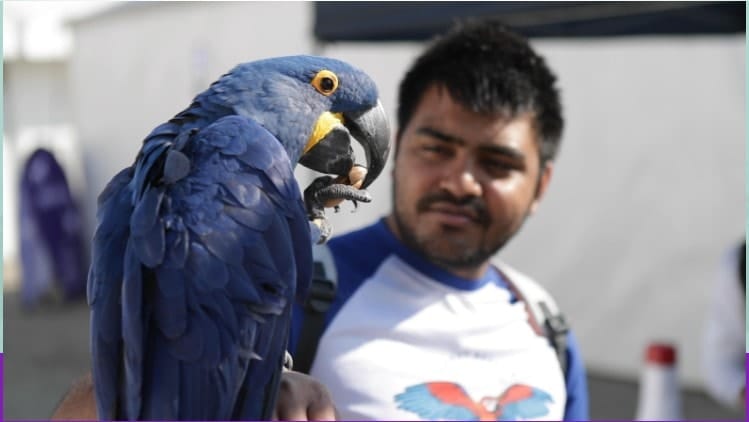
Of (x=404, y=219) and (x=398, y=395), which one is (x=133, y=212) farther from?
(x=404, y=219)

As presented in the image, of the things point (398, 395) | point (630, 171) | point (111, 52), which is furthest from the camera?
point (630, 171)

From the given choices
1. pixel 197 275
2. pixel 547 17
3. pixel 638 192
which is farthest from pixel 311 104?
pixel 638 192

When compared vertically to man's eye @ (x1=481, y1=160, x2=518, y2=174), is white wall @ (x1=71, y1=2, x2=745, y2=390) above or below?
below

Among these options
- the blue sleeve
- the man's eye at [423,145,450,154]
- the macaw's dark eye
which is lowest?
the blue sleeve

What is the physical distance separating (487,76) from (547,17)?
838 mm

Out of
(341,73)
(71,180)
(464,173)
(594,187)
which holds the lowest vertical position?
(71,180)

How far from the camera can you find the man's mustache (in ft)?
3.72

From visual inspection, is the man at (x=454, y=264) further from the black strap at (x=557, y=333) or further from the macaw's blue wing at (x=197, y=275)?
the macaw's blue wing at (x=197, y=275)

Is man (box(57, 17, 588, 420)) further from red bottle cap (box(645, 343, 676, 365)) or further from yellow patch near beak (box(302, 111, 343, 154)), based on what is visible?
red bottle cap (box(645, 343, 676, 365))

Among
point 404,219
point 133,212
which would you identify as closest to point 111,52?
point 404,219

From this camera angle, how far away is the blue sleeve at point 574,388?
4.00ft

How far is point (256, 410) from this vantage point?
54 centimetres

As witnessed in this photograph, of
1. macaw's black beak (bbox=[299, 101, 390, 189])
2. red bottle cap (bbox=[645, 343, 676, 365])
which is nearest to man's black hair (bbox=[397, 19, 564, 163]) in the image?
macaw's black beak (bbox=[299, 101, 390, 189])

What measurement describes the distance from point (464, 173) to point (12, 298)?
5.09 meters
